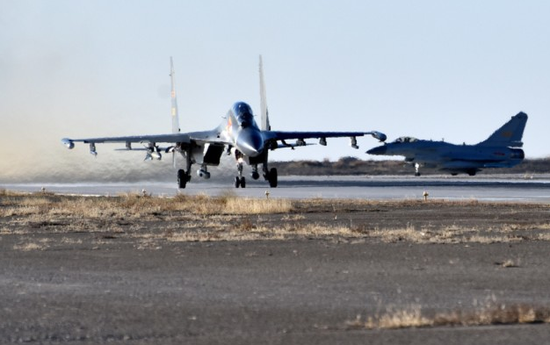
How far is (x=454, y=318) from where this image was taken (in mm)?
11383

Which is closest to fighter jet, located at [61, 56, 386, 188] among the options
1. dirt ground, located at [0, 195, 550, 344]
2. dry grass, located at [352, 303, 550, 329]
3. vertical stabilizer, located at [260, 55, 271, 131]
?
vertical stabilizer, located at [260, 55, 271, 131]

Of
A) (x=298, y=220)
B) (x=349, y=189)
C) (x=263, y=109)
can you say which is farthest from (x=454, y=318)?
(x=263, y=109)

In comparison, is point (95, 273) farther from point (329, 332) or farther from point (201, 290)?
point (329, 332)

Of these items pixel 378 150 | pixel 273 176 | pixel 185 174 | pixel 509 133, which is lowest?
pixel 273 176

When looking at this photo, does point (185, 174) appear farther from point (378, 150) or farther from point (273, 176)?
point (378, 150)

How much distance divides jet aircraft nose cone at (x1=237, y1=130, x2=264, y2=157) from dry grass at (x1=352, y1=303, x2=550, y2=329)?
44028 mm

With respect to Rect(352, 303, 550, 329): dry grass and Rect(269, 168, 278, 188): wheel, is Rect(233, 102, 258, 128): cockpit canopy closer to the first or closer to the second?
Rect(269, 168, 278, 188): wheel

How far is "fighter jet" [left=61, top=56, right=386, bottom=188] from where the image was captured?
5731 centimetres

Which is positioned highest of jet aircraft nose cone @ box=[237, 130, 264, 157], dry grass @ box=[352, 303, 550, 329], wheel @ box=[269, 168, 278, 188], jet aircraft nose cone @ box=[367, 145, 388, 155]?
jet aircraft nose cone @ box=[237, 130, 264, 157]

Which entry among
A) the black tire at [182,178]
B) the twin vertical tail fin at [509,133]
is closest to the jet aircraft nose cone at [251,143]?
the black tire at [182,178]

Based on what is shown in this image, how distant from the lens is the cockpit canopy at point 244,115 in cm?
5728

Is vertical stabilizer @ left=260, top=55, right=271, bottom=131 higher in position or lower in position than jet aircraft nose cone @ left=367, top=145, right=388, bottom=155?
higher

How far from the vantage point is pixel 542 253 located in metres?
20.1

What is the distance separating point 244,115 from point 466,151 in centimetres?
4092
